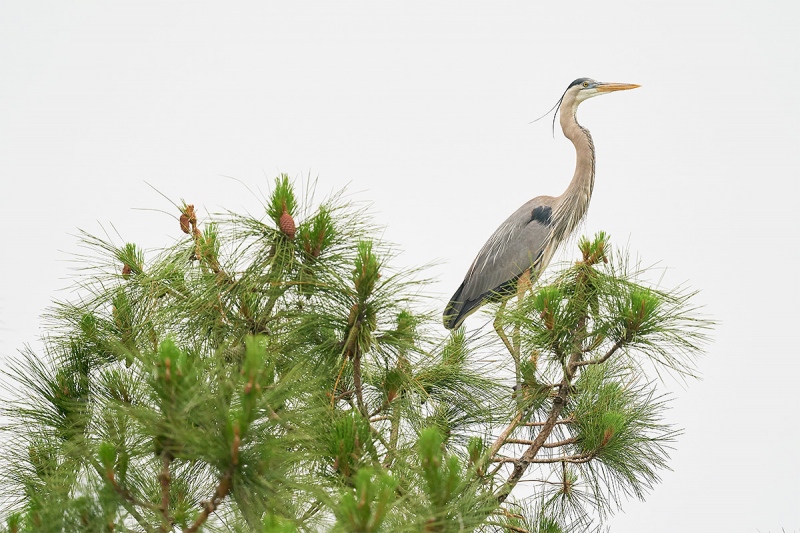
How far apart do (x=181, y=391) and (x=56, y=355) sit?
4.26 ft

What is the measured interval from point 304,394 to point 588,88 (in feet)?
10.9

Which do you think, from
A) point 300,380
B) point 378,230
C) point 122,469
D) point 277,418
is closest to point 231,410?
point 277,418

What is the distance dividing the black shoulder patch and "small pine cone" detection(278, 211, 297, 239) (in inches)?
106

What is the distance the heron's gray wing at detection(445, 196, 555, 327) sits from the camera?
4.55 m

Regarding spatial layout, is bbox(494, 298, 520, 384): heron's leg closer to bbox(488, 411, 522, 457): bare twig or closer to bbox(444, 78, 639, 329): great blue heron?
bbox(488, 411, 522, 457): bare twig

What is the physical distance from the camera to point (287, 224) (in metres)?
2.20

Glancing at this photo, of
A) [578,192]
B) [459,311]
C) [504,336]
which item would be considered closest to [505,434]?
[504,336]

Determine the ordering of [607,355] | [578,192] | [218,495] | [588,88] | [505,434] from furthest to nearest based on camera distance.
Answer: [588,88], [578,192], [505,434], [607,355], [218,495]

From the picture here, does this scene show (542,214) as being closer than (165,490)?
No

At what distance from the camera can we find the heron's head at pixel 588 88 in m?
4.92

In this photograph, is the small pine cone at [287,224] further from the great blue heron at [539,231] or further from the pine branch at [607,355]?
the great blue heron at [539,231]

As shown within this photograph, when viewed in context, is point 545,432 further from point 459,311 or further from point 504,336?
point 459,311

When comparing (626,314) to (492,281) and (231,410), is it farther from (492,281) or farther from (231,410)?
(492,281)

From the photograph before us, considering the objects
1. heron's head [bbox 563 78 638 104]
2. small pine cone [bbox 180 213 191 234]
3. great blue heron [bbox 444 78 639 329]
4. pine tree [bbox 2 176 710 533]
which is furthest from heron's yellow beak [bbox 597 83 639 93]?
small pine cone [bbox 180 213 191 234]
